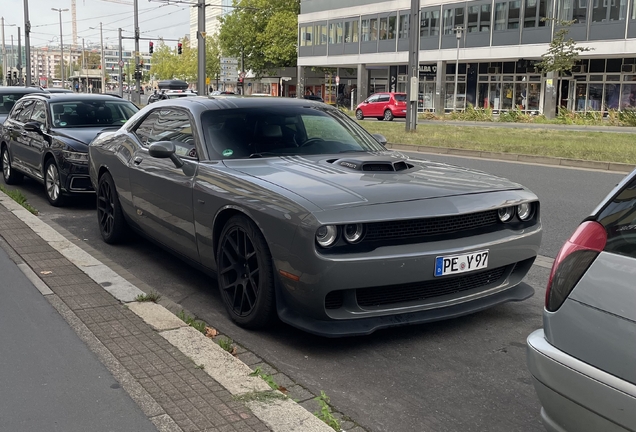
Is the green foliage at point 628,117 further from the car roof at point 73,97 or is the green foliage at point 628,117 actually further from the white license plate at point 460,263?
the white license plate at point 460,263

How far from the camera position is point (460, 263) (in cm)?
419

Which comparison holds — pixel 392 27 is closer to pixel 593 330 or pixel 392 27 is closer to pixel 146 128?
pixel 146 128

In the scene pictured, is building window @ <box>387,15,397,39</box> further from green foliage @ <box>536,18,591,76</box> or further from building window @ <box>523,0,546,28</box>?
green foliage @ <box>536,18,591,76</box>

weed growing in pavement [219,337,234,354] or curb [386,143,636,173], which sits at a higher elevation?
curb [386,143,636,173]

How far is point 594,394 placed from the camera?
2.32 metres

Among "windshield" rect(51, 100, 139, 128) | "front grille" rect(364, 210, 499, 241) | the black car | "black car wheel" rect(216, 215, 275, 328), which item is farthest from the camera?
"windshield" rect(51, 100, 139, 128)

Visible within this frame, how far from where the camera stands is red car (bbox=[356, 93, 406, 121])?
4091 centimetres

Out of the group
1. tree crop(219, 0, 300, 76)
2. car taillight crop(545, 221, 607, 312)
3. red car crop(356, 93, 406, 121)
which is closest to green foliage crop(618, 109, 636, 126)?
red car crop(356, 93, 406, 121)

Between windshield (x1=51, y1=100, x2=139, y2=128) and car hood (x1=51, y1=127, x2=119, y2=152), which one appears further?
windshield (x1=51, y1=100, x2=139, y2=128)

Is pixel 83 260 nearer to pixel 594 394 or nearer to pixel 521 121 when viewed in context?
pixel 594 394

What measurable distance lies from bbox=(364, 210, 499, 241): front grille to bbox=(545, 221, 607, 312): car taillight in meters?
1.52

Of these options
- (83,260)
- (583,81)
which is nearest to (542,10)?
(583,81)

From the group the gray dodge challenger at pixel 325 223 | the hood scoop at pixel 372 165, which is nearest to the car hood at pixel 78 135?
the gray dodge challenger at pixel 325 223

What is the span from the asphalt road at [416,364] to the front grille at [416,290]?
0.34 m
